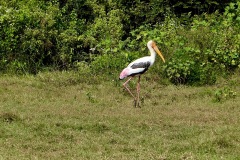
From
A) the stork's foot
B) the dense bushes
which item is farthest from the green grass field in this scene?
the dense bushes

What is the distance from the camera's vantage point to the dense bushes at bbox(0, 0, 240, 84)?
10211mm

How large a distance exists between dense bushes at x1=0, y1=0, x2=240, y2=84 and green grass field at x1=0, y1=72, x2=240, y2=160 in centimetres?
49

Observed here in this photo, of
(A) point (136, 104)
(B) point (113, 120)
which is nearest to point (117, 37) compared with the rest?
(A) point (136, 104)

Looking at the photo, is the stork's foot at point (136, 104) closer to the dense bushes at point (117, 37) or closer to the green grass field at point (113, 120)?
the green grass field at point (113, 120)

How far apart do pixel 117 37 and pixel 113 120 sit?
4474 millimetres

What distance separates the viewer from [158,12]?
12.3 meters

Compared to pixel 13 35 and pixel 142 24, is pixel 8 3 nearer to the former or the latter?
pixel 13 35

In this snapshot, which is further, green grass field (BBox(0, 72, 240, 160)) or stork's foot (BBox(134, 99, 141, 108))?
stork's foot (BBox(134, 99, 141, 108))

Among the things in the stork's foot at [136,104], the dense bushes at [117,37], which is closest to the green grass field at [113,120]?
the stork's foot at [136,104]

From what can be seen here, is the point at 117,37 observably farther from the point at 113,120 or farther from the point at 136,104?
the point at 113,120

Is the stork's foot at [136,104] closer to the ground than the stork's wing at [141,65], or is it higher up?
closer to the ground

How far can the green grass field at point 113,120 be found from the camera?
5789mm

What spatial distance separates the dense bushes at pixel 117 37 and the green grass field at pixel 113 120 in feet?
1.62

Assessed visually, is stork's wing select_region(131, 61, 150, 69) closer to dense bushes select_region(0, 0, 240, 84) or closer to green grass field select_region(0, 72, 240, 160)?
green grass field select_region(0, 72, 240, 160)
